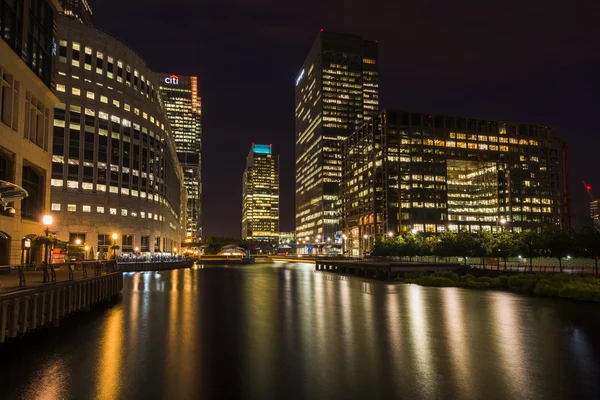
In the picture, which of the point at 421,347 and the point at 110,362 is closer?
the point at 110,362

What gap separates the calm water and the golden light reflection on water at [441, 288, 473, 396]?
0.19 ft

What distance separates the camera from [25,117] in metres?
41.9

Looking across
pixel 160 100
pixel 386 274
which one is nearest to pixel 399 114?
pixel 160 100

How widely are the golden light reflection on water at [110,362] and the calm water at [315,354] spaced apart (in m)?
0.07

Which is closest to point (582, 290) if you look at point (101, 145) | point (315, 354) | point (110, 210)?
point (315, 354)

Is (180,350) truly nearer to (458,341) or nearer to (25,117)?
(458,341)

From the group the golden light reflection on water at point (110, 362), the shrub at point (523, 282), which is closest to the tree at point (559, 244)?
the shrub at point (523, 282)

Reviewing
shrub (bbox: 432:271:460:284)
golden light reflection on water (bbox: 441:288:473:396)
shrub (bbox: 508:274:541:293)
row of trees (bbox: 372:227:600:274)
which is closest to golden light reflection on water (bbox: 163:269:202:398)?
golden light reflection on water (bbox: 441:288:473:396)

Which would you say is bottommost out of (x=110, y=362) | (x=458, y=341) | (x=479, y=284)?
(x=479, y=284)

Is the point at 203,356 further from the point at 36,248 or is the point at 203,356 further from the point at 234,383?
the point at 36,248

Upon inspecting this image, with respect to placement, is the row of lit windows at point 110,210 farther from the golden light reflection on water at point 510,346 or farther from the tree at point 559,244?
the golden light reflection on water at point 510,346

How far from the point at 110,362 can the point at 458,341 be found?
16.4 meters

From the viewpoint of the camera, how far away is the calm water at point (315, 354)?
616 inches

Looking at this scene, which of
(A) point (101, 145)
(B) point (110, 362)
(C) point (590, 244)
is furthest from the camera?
(A) point (101, 145)
